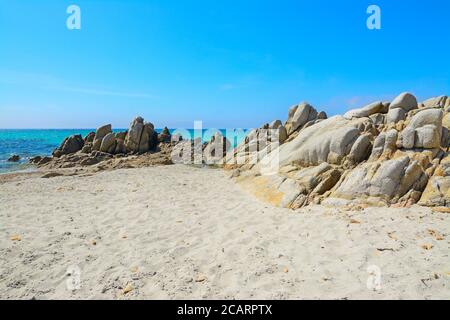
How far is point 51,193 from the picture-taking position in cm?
1312

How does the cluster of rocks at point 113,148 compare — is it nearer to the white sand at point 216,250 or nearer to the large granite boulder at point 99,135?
the large granite boulder at point 99,135

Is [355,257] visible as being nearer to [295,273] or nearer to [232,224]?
[295,273]

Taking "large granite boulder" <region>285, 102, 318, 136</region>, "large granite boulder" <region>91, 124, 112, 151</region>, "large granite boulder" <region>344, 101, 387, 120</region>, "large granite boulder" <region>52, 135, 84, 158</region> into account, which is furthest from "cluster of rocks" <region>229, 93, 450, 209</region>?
"large granite boulder" <region>52, 135, 84, 158</region>

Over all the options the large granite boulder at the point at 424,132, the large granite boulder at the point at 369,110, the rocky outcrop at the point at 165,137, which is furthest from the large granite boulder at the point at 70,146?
the large granite boulder at the point at 424,132

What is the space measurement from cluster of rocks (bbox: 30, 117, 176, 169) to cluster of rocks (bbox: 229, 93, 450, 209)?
1440 cm

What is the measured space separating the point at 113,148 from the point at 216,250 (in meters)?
26.1

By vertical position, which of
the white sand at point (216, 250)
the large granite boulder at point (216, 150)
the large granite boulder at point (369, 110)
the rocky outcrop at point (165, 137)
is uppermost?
the large granite boulder at point (369, 110)

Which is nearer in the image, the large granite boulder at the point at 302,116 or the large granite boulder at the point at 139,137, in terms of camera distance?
the large granite boulder at the point at 302,116

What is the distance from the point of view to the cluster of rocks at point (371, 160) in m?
9.33

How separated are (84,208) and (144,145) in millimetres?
21305

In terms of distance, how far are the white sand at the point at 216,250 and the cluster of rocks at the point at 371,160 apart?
2.83 ft

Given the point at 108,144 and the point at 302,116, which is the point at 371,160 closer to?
the point at 302,116
